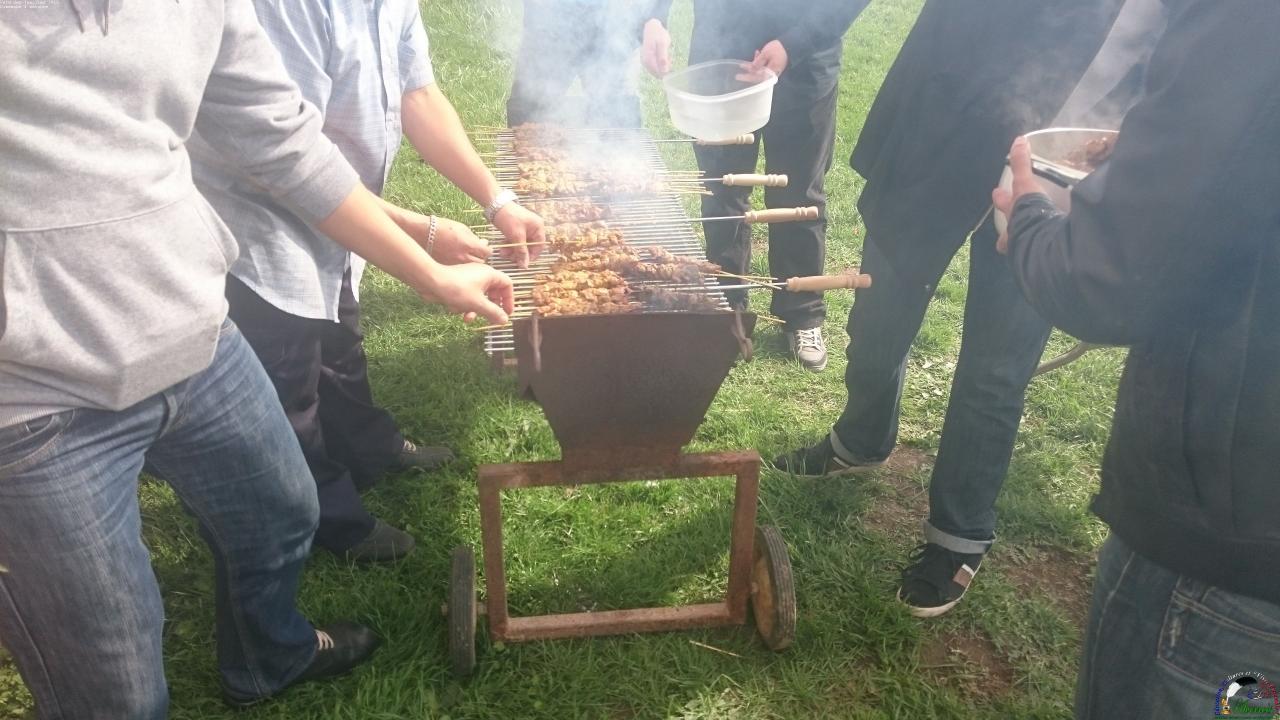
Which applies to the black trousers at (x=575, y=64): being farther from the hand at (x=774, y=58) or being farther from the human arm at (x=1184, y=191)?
the human arm at (x=1184, y=191)

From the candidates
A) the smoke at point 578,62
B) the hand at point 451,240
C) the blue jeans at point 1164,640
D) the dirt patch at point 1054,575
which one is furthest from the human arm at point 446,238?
the dirt patch at point 1054,575

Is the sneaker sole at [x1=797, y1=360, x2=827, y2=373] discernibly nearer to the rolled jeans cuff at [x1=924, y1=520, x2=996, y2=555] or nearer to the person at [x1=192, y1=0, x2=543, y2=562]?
the rolled jeans cuff at [x1=924, y1=520, x2=996, y2=555]

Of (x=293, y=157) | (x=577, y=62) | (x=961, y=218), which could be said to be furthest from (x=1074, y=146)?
(x=577, y=62)

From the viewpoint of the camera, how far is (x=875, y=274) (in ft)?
11.5

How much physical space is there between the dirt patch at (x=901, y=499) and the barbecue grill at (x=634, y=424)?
2.58 ft

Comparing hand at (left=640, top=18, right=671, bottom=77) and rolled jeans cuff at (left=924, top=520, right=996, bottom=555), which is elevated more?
hand at (left=640, top=18, right=671, bottom=77)

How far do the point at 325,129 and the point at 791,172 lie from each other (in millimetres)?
2739

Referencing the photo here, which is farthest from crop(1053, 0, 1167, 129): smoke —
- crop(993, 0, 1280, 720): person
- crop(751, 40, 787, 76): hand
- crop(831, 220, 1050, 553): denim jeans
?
crop(751, 40, 787, 76): hand

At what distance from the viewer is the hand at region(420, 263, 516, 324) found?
7.86 ft

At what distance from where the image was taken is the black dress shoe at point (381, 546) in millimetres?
3414

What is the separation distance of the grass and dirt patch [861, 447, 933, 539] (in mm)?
13

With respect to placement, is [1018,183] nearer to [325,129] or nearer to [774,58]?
Result: [325,129]

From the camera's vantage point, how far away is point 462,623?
294cm

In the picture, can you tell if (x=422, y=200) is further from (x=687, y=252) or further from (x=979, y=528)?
(x=979, y=528)
